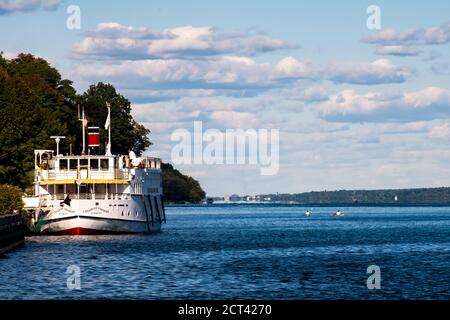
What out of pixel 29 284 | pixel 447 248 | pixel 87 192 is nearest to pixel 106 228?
pixel 87 192

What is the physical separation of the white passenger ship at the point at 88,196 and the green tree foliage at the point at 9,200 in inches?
40.4

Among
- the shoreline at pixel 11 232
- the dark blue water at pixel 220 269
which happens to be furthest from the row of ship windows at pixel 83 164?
the shoreline at pixel 11 232

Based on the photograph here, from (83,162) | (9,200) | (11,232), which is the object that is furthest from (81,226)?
(11,232)

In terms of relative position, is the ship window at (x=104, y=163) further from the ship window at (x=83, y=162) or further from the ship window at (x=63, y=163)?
the ship window at (x=63, y=163)

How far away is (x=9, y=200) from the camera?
4124 inches

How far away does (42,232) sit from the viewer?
104125 millimetres

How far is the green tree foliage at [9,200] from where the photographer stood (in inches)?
4050

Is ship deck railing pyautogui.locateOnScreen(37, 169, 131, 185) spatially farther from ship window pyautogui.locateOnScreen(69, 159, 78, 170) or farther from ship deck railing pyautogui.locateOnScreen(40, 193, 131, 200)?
ship window pyautogui.locateOnScreen(69, 159, 78, 170)

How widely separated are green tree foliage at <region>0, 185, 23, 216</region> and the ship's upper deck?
265 centimetres

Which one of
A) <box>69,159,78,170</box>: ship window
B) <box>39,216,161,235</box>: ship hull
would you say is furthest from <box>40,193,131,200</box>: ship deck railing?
<box>69,159,78,170</box>: ship window

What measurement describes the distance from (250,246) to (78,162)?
19040 mm

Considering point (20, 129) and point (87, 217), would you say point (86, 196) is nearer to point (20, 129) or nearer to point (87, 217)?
point (87, 217)
